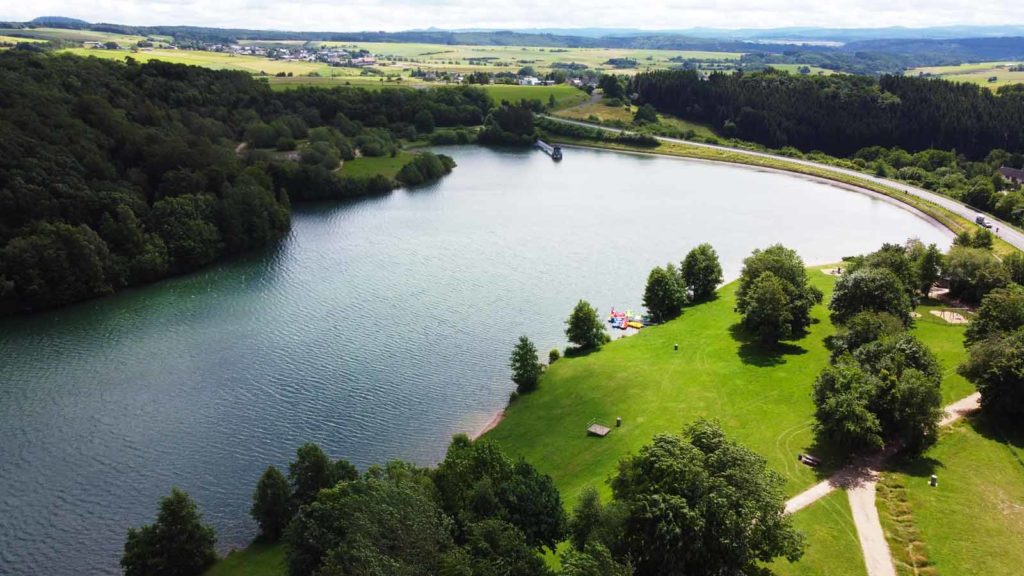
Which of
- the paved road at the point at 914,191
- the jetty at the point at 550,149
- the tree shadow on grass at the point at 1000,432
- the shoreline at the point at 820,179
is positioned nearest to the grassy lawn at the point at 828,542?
the tree shadow on grass at the point at 1000,432

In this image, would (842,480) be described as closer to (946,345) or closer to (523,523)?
(523,523)

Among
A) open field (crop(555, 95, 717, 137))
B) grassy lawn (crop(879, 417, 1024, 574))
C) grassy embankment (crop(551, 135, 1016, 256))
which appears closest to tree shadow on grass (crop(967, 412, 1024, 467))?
grassy lawn (crop(879, 417, 1024, 574))

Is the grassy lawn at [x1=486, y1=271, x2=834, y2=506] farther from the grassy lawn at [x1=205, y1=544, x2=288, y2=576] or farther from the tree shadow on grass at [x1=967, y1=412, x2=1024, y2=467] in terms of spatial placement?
the grassy lawn at [x1=205, y1=544, x2=288, y2=576]

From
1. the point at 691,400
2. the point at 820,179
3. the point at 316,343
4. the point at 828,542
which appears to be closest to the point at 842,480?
the point at 828,542

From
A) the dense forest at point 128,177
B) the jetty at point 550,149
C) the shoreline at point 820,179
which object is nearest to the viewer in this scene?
the dense forest at point 128,177

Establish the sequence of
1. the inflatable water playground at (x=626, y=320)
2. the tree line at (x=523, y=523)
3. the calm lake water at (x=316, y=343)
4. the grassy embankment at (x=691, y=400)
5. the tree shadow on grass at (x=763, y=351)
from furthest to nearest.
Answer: the inflatable water playground at (x=626, y=320) → the tree shadow on grass at (x=763, y=351) → the calm lake water at (x=316, y=343) → the grassy embankment at (x=691, y=400) → the tree line at (x=523, y=523)

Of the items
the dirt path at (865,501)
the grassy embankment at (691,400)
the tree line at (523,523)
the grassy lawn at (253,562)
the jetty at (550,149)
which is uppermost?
the tree line at (523,523)

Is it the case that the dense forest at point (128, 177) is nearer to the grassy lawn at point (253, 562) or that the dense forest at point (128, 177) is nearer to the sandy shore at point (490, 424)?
the grassy lawn at point (253, 562)

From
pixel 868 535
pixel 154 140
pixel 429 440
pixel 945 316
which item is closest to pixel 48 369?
pixel 429 440
